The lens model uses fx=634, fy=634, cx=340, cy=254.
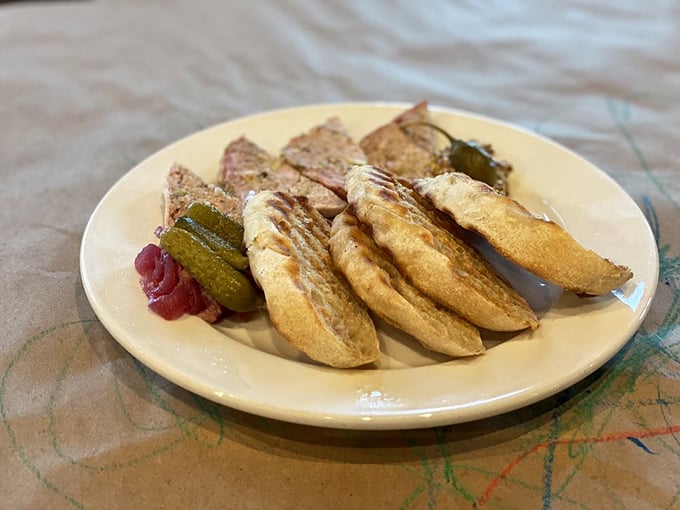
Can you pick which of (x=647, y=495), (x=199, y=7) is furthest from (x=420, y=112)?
(x=199, y=7)

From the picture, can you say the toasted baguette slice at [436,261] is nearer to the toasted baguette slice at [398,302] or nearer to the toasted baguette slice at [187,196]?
the toasted baguette slice at [398,302]

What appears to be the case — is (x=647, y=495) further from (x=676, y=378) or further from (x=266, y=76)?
(x=266, y=76)

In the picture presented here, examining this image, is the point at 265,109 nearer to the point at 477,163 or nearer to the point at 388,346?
the point at 477,163

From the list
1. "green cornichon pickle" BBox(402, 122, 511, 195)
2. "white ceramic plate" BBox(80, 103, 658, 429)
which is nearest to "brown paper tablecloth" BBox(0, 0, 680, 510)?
"white ceramic plate" BBox(80, 103, 658, 429)

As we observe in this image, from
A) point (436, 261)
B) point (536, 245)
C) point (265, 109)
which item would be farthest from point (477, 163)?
point (265, 109)

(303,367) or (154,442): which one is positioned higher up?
(303,367)
